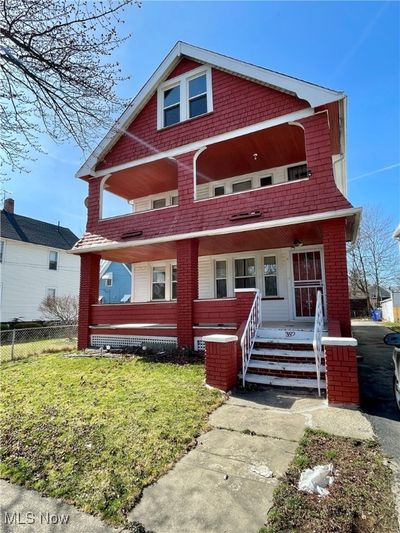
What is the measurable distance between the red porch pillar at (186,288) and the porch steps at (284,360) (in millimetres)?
2624

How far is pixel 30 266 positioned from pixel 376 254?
1346 inches

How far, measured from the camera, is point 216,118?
9.88 metres

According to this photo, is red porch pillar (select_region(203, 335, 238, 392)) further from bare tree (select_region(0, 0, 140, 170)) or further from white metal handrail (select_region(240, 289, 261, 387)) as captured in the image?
bare tree (select_region(0, 0, 140, 170))

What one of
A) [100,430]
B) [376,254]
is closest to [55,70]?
[100,430]

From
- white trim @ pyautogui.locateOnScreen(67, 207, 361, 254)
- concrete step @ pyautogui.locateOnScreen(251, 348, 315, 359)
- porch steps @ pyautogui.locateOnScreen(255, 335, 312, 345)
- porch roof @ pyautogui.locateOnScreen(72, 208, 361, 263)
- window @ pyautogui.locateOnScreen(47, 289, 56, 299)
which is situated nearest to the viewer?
concrete step @ pyautogui.locateOnScreen(251, 348, 315, 359)

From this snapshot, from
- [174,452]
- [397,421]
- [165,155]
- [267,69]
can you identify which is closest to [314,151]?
[267,69]

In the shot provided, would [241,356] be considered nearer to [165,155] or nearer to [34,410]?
[34,410]

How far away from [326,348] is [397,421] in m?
1.32

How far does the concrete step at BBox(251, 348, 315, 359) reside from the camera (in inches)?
250

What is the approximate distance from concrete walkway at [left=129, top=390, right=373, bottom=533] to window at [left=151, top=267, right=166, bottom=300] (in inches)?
354

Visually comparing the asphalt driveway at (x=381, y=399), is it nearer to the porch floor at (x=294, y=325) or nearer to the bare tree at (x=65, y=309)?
the porch floor at (x=294, y=325)

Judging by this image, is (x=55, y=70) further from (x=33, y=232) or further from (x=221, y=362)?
(x=33, y=232)

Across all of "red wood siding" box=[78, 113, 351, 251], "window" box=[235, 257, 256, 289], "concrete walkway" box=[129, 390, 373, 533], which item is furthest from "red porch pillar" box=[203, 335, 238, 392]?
"window" box=[235, 257, 256, 289]

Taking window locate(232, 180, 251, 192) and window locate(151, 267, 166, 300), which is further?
window locate(151, 267, 166, 300)
